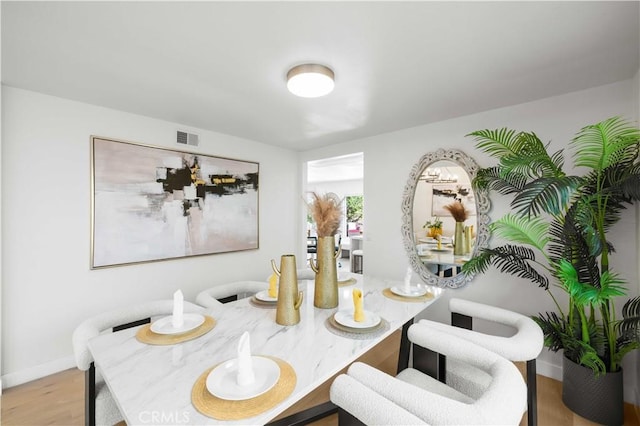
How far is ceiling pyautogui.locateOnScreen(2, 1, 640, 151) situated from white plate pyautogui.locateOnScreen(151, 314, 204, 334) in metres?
1.49

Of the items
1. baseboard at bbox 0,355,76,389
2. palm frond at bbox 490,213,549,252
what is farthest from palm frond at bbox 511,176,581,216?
baseboard at bbox 0,355,76,389

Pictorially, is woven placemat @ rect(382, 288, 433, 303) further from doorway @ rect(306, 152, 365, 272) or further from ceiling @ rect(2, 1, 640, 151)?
doorway @ rect(306, 152, 365, 272)

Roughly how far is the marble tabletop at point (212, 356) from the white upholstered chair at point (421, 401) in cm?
10

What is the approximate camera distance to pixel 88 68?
1.75 metres

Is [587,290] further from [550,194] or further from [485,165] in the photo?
[485,165]

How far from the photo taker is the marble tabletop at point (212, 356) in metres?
0.80

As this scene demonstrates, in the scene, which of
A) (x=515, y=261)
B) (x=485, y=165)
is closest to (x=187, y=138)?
(x=485, y=165)

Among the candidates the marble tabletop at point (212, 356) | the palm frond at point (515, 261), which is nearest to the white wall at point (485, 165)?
the palm frond at point (515, 261)

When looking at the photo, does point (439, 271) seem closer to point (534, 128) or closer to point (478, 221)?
point (478, 221)

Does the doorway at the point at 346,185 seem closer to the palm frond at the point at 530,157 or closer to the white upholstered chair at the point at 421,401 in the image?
the palm frond at the point at 530,157

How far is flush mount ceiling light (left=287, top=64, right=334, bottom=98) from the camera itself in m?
1.65

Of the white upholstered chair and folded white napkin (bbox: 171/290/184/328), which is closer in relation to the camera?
the white upholstered chair

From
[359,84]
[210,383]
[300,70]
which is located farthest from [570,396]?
[300,70]
